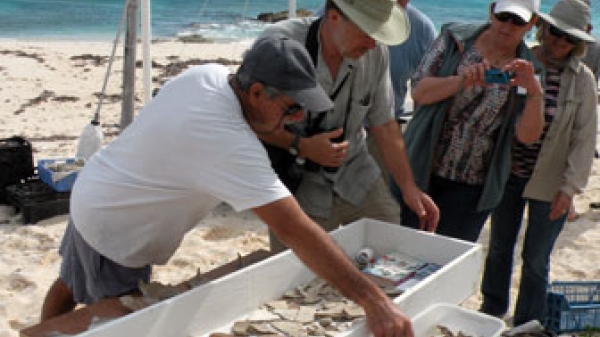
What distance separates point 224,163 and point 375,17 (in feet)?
2.59

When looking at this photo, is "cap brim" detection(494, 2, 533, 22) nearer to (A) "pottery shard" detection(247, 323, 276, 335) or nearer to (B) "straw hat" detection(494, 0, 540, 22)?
(B) "straw hat" detection(494, 0, 540, 22)

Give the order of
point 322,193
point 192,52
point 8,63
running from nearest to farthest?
point 322,193 → point 8,63 → point 192,52

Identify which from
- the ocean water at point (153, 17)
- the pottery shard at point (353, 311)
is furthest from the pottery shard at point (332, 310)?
the ocean water at point (153, 17)

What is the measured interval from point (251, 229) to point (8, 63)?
9.13m

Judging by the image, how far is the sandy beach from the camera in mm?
3797

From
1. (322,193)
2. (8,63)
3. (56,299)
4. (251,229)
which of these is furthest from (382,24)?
(8,63)

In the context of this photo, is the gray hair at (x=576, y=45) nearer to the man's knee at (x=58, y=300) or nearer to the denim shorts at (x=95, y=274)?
the denim shorts at (x=95, y=274)

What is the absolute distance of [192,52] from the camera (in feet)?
51.5

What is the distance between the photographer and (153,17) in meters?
29.6

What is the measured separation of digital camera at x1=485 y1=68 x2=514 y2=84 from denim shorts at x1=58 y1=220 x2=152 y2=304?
1.49m

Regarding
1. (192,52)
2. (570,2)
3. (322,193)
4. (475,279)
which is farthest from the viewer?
Answer: (192,52)

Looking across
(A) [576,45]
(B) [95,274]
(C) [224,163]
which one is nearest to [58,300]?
(B) [95,274]

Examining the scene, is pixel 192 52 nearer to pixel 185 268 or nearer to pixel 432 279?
pixel 185 268

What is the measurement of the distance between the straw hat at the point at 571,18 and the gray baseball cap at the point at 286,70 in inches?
58.4
